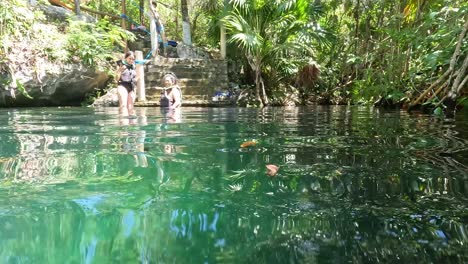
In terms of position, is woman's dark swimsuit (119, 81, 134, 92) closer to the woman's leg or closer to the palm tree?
the woman's leg

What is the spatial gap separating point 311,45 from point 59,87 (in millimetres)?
8285

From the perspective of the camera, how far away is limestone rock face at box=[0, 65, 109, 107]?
9.77 meters

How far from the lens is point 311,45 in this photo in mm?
12586

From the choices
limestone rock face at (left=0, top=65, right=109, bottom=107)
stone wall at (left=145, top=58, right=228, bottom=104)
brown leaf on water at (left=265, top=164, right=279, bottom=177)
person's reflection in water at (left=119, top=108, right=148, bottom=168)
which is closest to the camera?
brown leaf on water at (left=265, top=164, right=279, bottom=177)

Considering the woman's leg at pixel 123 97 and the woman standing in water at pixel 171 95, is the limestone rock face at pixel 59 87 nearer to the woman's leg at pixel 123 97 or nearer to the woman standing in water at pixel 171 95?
the woman's leg at pixel 123 97

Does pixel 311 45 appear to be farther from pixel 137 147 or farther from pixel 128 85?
pixel 137 147

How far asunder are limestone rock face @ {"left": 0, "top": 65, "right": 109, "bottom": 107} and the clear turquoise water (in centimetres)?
870

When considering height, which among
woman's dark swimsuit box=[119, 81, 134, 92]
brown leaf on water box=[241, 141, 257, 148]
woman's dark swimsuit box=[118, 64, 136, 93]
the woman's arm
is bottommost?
brown leaf on water box=[241, 141, 257, 148]

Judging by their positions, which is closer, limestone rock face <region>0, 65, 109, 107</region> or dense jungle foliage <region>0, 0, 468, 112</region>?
dense jungle foliage <region>0, 0, 468, 112</region>

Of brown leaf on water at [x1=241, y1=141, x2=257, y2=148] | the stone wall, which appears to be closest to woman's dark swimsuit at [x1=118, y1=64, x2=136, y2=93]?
the stone wall

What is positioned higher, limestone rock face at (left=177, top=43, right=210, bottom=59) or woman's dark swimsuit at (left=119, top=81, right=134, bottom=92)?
limestone rock face at (left=177, top=43, right=210, bottom=59)

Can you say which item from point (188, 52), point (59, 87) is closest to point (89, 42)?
point (59, 87)

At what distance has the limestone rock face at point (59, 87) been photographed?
9773mm

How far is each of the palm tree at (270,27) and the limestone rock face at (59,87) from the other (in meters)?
4.56
